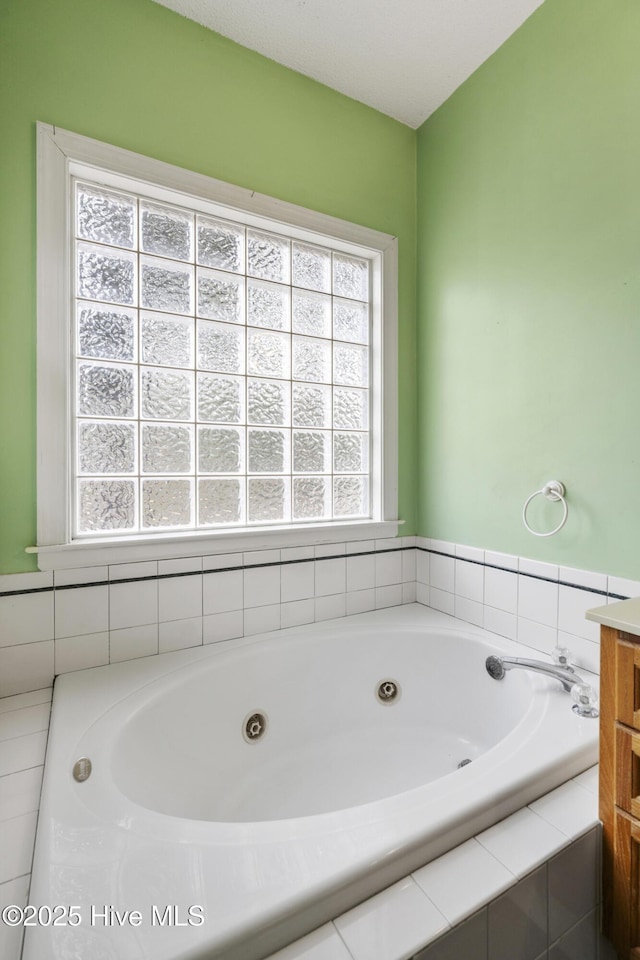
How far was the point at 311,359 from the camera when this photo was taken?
187 centimetres

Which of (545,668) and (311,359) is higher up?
(311,359)

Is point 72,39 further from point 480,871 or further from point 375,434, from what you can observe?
point 480,871

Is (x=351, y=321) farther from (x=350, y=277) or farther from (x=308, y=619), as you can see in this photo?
(x=308, y=619)

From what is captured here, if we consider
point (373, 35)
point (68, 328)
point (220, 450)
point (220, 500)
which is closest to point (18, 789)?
point (220, 500)

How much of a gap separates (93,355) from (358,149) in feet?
4.77

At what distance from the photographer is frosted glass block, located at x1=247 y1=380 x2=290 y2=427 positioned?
1.72 m

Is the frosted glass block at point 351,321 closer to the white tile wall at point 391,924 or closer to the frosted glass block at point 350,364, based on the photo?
the frosted glass block at point 350,364

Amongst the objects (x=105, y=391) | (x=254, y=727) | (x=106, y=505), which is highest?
(x=105, y=391)

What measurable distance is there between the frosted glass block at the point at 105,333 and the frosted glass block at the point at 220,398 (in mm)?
271

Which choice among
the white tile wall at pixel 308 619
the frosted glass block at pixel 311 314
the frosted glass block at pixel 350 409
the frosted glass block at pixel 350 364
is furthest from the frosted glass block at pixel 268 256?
the white tile wall at pixel 308 619

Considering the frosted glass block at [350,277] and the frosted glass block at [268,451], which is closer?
the frosted glass block at [268,451]

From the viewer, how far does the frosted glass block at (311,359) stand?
6.03 feet

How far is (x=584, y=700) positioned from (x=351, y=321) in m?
1.68

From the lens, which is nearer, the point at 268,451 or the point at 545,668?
the point at 545,668
